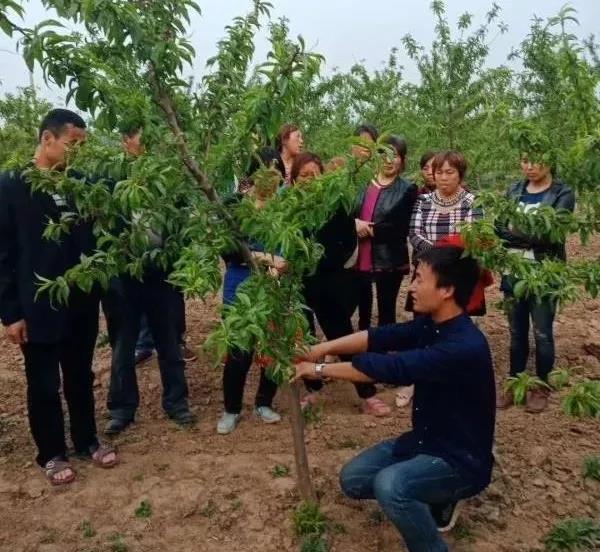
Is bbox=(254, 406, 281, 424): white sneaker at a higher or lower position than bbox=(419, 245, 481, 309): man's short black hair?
lower

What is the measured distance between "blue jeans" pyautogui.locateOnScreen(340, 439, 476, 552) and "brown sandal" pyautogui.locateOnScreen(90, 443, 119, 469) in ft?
5.74

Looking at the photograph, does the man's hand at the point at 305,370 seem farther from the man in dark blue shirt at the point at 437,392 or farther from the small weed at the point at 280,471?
the small weed at the point at 280,471

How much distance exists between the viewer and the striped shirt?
4.45m

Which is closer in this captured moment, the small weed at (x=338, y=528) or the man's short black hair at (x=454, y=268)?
the man's short black hair at (x=454, y=268)

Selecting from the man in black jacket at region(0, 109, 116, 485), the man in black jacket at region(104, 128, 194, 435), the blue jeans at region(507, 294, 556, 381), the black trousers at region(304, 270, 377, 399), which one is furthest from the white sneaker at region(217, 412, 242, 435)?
the blue jeans at region(507, 294, 556, 381)

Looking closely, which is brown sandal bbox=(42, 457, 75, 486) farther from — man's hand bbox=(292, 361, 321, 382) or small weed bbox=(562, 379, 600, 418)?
small weed bbox=(562, 379, 600, 418)

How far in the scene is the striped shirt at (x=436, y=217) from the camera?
4445 mm

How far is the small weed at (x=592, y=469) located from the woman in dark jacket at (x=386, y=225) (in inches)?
68.8

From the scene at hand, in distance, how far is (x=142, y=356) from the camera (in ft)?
18.8

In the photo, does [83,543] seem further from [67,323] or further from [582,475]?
[582,475]

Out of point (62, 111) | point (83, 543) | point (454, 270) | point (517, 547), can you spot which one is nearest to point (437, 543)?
point (517, 547)

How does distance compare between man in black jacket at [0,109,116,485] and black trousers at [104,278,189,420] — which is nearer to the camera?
man in black jacket at [0,109,116,485]

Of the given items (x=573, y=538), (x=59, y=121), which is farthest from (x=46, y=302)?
(x=573, y=538)

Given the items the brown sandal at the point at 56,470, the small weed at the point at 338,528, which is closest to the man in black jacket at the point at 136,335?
the brown sandal at the point at 56,470
